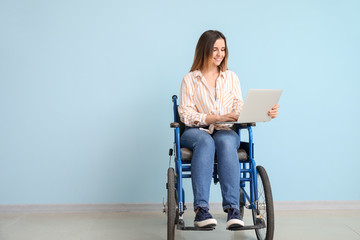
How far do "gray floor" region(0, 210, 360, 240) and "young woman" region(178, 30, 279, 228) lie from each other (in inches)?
17.8

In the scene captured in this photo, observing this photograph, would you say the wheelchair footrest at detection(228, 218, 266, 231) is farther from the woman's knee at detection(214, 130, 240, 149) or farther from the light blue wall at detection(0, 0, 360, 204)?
the light blue wall at detection(0, 0, 360, 204)

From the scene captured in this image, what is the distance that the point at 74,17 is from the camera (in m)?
2.55

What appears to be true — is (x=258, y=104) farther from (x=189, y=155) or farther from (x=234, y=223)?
(x=234, y=223)

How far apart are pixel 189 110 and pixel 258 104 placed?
1.37 ft

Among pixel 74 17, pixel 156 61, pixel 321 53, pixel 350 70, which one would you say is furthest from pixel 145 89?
pixel 350 70

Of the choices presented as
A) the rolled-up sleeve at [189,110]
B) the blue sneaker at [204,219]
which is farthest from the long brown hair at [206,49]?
the blue sneaker at [204,219]

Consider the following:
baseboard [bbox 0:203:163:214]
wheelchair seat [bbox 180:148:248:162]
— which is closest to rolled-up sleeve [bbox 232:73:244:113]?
wheelchair seat [bbox 180:148:248:162]

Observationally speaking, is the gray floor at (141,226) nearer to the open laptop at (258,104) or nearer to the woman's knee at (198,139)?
the woman's knee at (198,139)

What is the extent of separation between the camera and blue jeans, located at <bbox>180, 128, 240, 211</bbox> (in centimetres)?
165

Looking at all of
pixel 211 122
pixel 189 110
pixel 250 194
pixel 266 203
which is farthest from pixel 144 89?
pixel 266 203

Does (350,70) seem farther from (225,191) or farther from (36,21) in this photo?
(36,21)

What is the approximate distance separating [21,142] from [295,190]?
200cm

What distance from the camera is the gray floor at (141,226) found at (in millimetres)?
2012

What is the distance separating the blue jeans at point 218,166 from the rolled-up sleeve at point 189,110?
0.43ft
